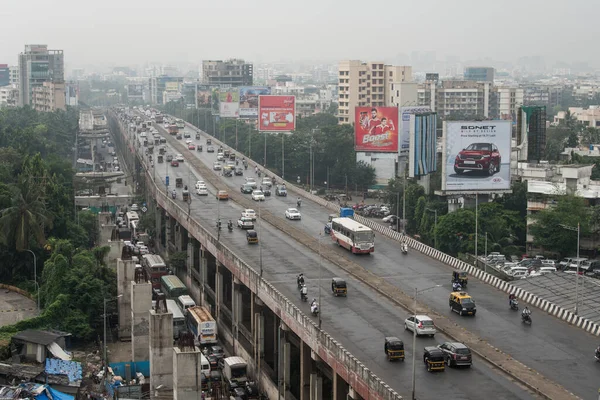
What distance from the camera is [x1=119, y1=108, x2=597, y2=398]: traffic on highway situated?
39.8m

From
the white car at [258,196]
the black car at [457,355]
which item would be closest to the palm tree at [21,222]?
the white car at [258,196]

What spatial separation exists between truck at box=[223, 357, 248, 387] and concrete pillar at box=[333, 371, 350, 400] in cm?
1261

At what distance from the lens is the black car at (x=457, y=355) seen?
1608 inches

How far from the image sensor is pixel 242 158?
13288cm

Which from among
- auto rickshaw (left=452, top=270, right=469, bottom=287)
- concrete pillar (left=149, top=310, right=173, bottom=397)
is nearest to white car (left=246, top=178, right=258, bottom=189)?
auto rickshaw (left=452, top=270, right=469, bottom=287)

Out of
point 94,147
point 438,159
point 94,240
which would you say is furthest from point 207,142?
point 94,240

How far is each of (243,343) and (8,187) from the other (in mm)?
32588

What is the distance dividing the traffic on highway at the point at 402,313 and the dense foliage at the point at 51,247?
421 inches

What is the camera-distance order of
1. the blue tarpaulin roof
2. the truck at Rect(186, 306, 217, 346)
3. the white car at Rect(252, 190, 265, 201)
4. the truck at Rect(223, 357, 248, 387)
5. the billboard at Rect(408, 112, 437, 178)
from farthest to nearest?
the billboard at Rect(408, 112, 437, 178), the white car at Rect(252, 190, 265, 201), the truck at Rect(186, 306, 217, 346), the truck at Rect(223, 357, 248, 387), the blue tarpaulin roof

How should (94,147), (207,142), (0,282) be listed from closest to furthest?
(0,282)
(207,142)
(94,147)

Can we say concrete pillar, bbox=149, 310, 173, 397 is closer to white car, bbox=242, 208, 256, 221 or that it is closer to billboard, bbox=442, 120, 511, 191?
white car, bbox=242, 208, 256, 221

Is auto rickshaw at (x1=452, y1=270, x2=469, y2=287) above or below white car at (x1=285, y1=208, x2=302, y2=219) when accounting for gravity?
below

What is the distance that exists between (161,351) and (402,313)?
1315 cm

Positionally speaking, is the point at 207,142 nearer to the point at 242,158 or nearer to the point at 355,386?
the point at 242,158
